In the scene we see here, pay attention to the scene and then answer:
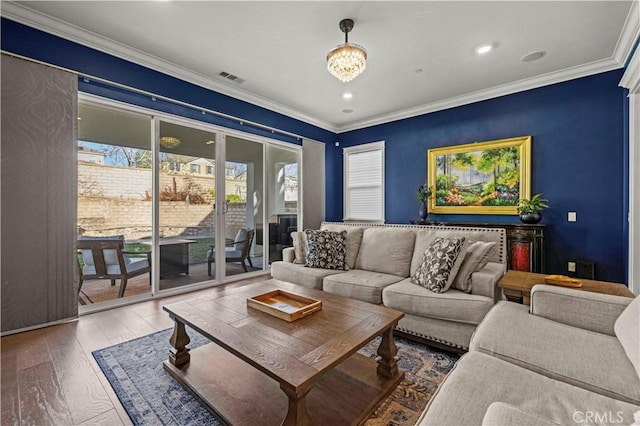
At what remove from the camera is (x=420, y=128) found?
485 centimetres

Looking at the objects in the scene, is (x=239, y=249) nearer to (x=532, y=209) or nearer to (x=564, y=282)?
(x=564, y=282)

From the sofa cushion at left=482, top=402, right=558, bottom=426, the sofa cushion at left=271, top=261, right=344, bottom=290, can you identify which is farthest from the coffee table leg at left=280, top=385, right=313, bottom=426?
the sofa cushion at left=271, top=261, right=344, bottom=290

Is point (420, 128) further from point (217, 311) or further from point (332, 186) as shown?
point (217, 311)

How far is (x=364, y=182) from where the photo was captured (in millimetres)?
5652

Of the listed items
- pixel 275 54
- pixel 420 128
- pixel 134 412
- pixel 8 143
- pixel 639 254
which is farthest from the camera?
pixel 420 128

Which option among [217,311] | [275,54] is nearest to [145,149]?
[275,54]

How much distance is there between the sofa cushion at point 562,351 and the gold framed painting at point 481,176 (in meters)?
2.87

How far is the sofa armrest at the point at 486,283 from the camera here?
7.01 feet

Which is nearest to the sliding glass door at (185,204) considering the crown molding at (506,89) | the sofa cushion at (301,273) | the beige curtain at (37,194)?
the beige curtain at (37,194)

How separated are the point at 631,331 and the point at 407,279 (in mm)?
1570

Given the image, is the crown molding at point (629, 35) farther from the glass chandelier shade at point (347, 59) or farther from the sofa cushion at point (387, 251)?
the sofa cushion at point (387, 251)

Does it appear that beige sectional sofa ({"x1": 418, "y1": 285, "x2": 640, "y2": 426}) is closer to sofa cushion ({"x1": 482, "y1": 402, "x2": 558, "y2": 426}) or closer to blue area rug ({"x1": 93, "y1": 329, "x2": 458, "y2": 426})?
sofa cushion ({"x1": 482, "y1": 402, "x2": 558, "y2": 426})

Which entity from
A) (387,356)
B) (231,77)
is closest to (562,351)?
(387,356)

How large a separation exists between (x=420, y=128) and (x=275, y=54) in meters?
2.80
